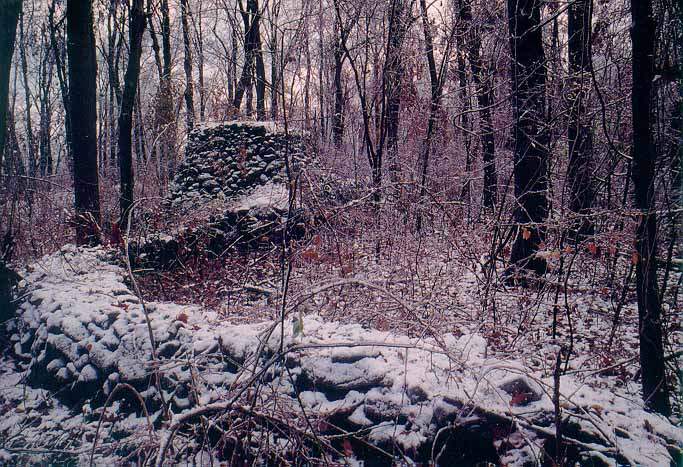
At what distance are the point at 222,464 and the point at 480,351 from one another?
2066 mm

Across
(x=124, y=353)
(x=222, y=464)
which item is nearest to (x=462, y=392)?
(x=222, y=464)

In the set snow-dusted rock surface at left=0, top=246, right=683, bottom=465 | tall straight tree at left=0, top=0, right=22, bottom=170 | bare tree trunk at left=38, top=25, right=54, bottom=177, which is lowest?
snow-dusted rock surface at left=0, top=246, right=683, bottom=465

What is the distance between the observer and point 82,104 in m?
8.30

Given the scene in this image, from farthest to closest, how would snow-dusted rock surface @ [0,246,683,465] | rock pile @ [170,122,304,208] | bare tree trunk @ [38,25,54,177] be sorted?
bare tree trunk @ [38,25,54,177]
rock pile @ [170,122,304,208]
snow-dusted rock surface @ [0,246,683,465]

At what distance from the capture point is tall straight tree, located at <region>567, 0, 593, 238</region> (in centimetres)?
341

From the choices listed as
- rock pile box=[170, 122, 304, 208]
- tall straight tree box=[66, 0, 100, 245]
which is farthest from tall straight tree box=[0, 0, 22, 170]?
rock pile box=[170, 122, 304, 208]

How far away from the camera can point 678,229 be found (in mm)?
3023

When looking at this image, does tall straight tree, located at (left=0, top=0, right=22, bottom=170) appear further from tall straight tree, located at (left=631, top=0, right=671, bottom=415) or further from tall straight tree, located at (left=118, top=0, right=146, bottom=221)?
tall straight tree, located at (left=631, top=0, right=671, bottom=415)

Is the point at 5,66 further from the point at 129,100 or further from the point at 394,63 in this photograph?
the point at 394,63

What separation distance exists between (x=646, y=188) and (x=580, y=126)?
1.41 m

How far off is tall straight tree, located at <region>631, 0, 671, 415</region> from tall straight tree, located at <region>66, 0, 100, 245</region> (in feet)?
27.0

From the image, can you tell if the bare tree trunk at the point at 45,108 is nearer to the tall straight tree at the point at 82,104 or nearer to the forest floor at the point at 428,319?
the tall straight tree at the point at 82,104

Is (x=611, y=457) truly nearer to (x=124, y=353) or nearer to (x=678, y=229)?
(x=678, y=229)

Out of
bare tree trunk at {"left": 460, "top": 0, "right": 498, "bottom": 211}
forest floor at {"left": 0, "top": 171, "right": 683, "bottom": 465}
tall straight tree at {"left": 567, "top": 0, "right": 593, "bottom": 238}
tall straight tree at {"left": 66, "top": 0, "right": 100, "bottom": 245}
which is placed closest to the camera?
forest floor at {"left": 0, "top": 171, "right": 683, "bottom": 465}
